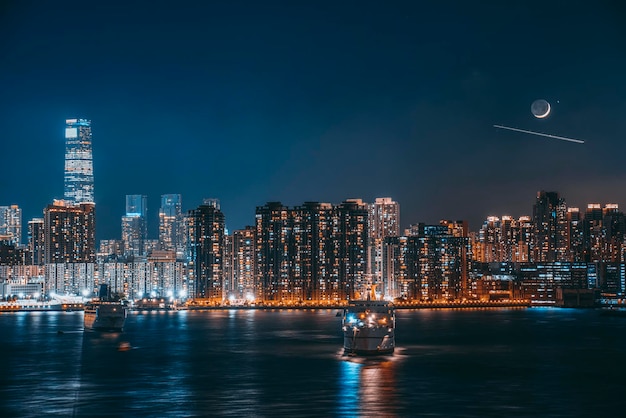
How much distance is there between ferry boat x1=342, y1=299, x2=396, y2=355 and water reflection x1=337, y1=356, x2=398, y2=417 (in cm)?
175

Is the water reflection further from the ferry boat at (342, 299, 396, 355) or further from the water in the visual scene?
the ferry boat at (342, 299, 396, 355)

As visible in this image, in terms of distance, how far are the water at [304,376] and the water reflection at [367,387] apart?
3.0 inches

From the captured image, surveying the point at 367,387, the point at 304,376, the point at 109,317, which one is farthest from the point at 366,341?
the point at 109,317

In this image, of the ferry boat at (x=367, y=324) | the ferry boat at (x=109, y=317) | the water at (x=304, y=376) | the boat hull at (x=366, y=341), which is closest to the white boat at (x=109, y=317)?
the ferry boat at (x=109, y=317)

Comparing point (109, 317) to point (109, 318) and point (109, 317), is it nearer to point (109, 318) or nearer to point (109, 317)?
point (109, 317)

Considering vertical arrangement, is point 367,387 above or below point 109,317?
below

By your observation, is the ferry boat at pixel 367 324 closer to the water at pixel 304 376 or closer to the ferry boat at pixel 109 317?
the water at pixel 304 376

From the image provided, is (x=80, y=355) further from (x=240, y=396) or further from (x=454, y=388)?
(x=454, y=388)

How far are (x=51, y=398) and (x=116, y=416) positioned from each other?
9.16m

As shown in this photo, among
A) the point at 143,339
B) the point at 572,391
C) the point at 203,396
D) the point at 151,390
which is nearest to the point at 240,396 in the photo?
the point at 203,396

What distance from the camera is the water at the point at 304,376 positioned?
53844 mm

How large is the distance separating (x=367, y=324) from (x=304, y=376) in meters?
14.4

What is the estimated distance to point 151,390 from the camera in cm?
6075

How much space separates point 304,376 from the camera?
225 feet
